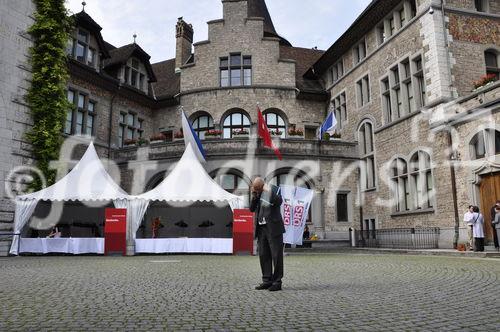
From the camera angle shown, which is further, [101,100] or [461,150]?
[101,100]

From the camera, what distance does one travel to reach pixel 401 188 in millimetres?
20094

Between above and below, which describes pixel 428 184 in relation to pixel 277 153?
below

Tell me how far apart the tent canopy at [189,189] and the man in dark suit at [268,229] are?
967 centimetres

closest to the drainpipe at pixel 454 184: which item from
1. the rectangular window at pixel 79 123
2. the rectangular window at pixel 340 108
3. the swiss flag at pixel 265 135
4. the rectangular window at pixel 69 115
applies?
the swiss flag at pixel 265 135

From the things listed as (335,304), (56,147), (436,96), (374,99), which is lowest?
(335,304)

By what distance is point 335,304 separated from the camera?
190 inches

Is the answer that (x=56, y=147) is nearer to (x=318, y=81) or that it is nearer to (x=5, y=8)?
(x=5, y=8)

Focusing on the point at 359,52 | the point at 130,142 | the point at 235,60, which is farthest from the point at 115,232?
the point at 359,52

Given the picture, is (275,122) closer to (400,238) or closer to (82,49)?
(400,238)

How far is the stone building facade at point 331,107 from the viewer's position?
17078 mm

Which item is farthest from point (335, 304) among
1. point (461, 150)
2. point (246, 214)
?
point (461, 150)

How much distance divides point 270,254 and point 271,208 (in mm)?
702

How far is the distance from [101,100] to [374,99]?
15.1 metres

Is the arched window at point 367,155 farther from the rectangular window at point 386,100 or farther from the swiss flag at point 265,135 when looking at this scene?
the swiss flag at point 265,135
